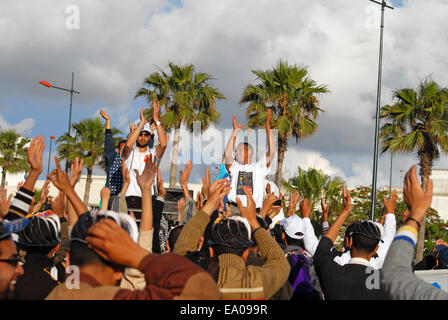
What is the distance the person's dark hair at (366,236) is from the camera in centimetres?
335

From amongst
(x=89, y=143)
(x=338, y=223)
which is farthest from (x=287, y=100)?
Result: (x=338, y=223)

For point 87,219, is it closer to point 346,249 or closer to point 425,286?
point 425,286

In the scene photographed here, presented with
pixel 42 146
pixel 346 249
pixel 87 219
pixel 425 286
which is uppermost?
pixel 42 146

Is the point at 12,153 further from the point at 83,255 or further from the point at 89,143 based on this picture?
the point at 83,255

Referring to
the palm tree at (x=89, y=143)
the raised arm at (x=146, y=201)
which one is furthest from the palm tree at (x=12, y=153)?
the raised arm at (x=146, y=201)

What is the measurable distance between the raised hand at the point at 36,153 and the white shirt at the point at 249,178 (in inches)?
134

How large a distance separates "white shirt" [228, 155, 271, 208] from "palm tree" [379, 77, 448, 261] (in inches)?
594

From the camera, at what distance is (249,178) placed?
6824 mm

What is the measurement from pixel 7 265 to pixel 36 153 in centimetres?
174

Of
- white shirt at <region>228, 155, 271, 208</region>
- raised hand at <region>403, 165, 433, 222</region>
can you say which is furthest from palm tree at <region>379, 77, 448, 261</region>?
raised hand at <region>403, 165, 433, 222</region>

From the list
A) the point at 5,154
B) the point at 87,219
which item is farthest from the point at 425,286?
the point at 5,154

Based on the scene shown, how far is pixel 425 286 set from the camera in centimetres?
196

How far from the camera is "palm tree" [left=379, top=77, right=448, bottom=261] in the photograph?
20.0 m
